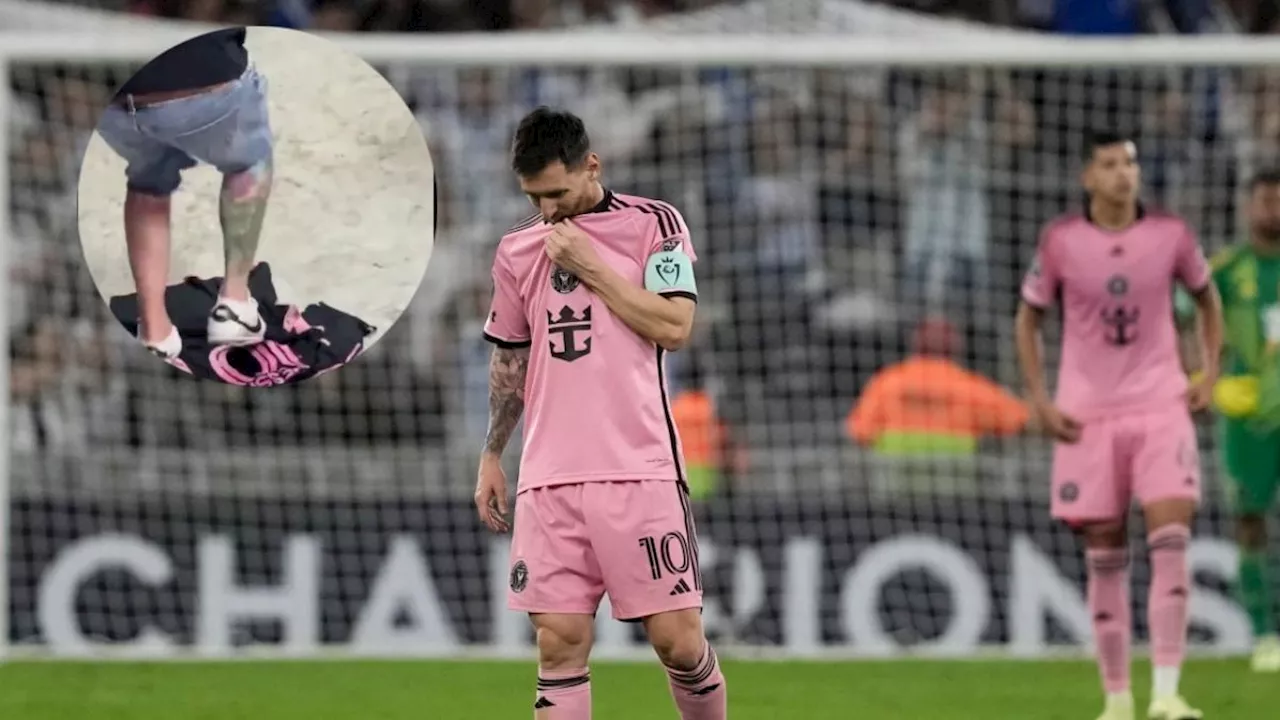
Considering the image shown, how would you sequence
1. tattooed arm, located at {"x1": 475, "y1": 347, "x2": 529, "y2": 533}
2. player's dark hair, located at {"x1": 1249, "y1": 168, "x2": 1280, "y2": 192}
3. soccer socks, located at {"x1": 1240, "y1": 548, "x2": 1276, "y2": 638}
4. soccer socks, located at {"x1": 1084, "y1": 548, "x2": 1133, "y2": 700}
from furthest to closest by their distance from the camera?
soccer socks, located at {"x1": 1240, "y1": 548, "x2": 1276, "y2": 638}, player's dark hair, located at {"x1": 1249, "y1": 168, "x2": 1280, "y2": 192}, soccer socks, located at {"x1": 1084, "y1": 548, "x2": 1133, "y2": 700}, tattooed arm, located at {"x1": 475, "y1": 347, "x2": 529, "y2": 533}

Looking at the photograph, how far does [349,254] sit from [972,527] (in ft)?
18.3

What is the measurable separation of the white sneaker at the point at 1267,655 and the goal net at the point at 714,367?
0.76 metres

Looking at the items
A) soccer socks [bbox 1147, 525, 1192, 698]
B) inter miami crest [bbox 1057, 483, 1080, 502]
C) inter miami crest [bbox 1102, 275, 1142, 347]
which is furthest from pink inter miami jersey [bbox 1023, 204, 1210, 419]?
soccer socks [bbox 1147, 525, 1192, 698]

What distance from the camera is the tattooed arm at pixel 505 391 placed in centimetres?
583

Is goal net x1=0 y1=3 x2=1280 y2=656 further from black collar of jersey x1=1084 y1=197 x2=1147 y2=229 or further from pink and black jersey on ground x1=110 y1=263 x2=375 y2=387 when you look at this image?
pink and black jersey on ground x1=110 y1=263 x2=375 y2=387

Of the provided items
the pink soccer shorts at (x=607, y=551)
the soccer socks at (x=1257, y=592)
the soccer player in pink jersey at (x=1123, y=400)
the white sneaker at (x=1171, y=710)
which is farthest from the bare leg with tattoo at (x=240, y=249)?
the soccer socks at (x=1257, y=592)

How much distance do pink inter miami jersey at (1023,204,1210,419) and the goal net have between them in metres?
2.50

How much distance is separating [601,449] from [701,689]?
0.65 meters

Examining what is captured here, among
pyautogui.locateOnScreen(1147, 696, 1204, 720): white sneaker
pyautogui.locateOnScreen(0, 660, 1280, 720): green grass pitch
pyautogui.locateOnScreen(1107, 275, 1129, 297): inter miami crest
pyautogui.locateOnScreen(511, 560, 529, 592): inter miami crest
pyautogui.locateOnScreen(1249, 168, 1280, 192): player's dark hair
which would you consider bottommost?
pyautogui.locateOnScreen(0, 660, 1280, 720): green grass pitch

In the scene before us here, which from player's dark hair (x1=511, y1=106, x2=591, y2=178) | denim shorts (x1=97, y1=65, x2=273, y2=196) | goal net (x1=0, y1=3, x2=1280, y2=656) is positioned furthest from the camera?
goal net (x1=0, y1=3, x2=1280, y2=656)

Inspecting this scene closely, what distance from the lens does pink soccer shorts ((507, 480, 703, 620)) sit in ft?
18.2

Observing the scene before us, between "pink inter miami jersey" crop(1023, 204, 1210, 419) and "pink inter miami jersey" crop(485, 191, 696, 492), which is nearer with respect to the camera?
"pink inter miami jersey" crop(485, 191, 696, 492)

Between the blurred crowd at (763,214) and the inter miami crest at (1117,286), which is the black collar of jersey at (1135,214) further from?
the blurred crowd at (763,214)

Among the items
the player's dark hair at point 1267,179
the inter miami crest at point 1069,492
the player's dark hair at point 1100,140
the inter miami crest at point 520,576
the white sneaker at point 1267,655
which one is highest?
the player's dark hair at point 1100,140
